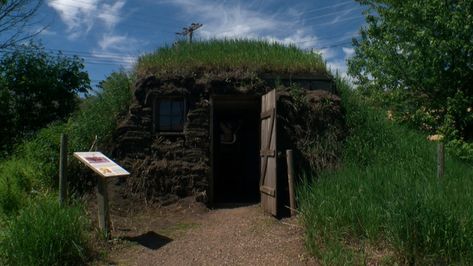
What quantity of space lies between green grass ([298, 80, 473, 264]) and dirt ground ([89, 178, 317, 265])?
48 centimetres

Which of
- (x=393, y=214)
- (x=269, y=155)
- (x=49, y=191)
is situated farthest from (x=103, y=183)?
(x=393, y=214)

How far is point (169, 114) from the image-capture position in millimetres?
10289

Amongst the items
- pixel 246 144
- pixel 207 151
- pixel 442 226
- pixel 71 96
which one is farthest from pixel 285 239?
pixel 71 96

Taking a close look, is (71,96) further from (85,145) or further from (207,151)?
(207,151)

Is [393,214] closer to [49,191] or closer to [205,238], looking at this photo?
[205,238]

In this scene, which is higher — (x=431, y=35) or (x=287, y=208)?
(x=431, y=35)

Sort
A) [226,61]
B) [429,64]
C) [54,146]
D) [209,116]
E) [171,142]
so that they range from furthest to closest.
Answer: [429,64], [226,61], [209,116], [171,142], [54,146]

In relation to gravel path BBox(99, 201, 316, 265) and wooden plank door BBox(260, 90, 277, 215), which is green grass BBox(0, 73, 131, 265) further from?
wooden plank door BBox(260, 90, 277, 215)

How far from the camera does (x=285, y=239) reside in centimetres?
757

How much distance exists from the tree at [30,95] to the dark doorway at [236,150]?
4.00 meters

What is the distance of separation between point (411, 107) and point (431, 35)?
2.10 meters

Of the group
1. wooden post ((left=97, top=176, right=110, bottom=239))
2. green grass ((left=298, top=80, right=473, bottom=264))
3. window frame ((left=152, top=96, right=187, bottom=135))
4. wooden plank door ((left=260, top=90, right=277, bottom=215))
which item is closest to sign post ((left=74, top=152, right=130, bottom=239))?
wooden post ((left=97, top=176, right=110, bottom=239))

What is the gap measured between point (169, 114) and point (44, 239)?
435 cm

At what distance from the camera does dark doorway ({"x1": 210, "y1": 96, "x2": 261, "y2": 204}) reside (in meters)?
13.4
